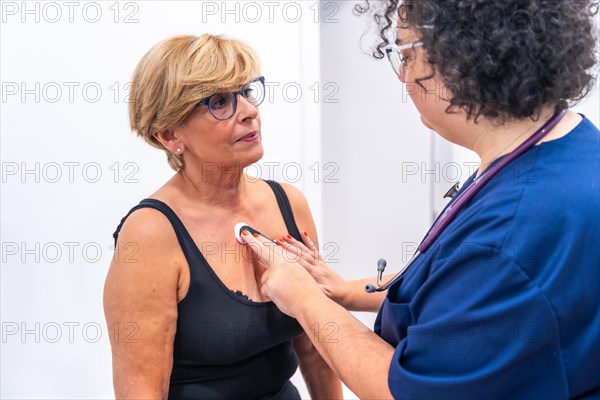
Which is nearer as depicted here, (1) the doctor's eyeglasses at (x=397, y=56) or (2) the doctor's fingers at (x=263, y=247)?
(1) the doctor's eyeglasses at (x=397, y=56)

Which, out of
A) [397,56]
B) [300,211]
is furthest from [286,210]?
[397,56]

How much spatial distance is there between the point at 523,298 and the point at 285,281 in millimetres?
525

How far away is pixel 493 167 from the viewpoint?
3.37 ft

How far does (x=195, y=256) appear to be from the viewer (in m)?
1.48

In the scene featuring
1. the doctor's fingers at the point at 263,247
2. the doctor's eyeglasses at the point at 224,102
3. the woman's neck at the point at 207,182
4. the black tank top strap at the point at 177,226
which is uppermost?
the doctor's eyeglasses at the point at 224,102

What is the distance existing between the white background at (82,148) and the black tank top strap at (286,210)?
44cm

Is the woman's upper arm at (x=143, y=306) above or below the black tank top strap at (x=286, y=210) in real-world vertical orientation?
below

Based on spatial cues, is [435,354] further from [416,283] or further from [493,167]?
[493,167]

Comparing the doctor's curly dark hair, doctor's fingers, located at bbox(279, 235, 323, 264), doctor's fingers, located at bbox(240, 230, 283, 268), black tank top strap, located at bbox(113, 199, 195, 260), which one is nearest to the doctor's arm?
doctor's fingers, located at bbox(279, 235, 323, 264)

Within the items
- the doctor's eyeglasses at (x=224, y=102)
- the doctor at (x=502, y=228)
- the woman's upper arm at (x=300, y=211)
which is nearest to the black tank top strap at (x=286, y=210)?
the woman's upper arm at (x=300, y=211)

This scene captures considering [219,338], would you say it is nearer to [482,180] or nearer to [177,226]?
[177,226]

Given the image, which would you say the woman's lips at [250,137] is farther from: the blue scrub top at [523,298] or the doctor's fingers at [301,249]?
the blue scrub top at [523,298]

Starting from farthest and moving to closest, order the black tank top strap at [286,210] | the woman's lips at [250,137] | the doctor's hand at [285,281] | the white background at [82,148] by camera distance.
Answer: the white background at [82,148], the black tank top strap at [286,210], the woman's lips at [250,137], the doctor's hand at [285,281]

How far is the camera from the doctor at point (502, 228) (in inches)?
35.7
